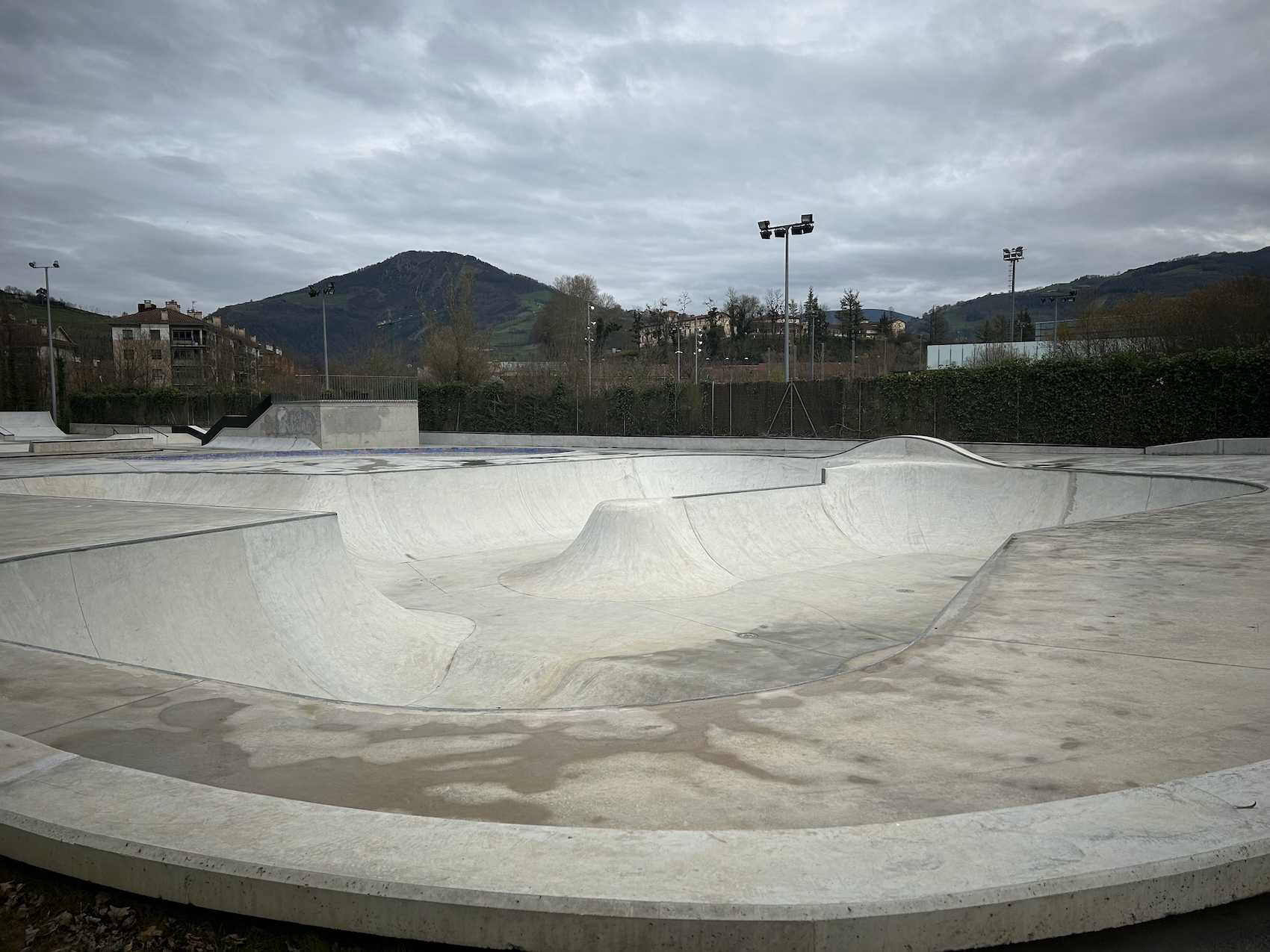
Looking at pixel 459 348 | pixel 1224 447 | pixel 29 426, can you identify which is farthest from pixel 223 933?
pixel 29 426

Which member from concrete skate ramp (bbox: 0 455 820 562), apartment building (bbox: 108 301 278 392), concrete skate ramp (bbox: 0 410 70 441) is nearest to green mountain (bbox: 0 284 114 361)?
apartment building (bbox: 108 301 278 392)

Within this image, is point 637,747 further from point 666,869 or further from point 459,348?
point 459,348

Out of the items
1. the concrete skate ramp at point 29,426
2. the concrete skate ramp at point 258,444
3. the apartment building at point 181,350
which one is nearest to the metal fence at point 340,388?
the concrete skate ramp at point 258,444

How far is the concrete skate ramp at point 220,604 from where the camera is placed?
6004 millimetres

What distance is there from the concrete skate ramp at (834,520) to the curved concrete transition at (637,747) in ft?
6.17

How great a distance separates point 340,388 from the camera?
108 feet

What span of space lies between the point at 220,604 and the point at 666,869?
6.18m

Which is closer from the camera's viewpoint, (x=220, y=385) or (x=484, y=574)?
(x=484, y=574)

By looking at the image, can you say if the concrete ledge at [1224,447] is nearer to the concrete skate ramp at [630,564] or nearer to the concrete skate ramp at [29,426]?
the concrete skate ramp at [630,564]

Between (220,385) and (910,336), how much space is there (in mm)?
84552

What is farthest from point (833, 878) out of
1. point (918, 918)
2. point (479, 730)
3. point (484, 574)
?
point (484, 574)

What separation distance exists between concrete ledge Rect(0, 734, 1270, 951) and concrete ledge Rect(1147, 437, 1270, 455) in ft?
69.4

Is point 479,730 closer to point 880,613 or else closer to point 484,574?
point 880,613

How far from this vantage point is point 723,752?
320 centimetres
